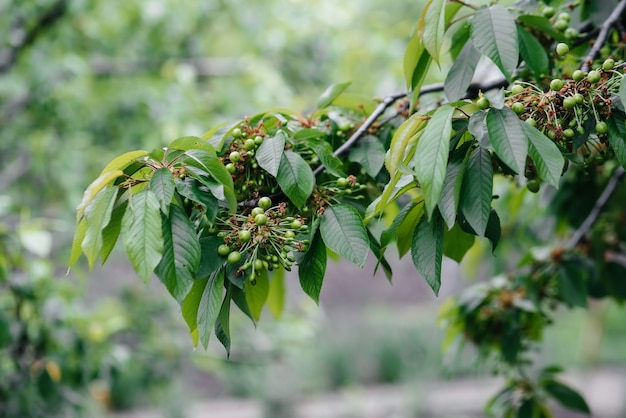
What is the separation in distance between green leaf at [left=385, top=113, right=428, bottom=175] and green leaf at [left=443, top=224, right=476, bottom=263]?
0.32m

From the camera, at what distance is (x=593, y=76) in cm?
110

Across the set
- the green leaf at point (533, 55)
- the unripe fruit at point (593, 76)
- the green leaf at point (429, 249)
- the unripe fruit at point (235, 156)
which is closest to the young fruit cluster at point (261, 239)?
the unripe fruit at point (235, 156)

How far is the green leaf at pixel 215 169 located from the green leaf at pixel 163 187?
0.06 m

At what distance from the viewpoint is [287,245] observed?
114 centimetres

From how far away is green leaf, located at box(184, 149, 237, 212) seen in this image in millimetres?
1132

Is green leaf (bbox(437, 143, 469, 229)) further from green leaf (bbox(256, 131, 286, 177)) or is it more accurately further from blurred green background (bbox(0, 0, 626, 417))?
blurred green background (bbox(0, 0, 626, 417))

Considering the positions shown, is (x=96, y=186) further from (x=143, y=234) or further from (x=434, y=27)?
(x=434, y=27)

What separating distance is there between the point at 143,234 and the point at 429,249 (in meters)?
0.52

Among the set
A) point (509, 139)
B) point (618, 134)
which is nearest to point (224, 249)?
point (509, 139)

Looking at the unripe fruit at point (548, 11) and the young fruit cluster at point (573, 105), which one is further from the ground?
the unripe fruit at point (548, 11)

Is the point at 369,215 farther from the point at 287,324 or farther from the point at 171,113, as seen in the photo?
the point at 287,324

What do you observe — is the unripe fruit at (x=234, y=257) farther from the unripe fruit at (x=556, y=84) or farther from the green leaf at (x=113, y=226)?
the unripe fruit at (x=556, y=84)

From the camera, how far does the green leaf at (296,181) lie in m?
1.18

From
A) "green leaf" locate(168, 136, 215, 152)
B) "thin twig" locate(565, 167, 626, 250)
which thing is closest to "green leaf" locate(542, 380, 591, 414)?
"thin twig" locate(565, 167, 626, 250)
